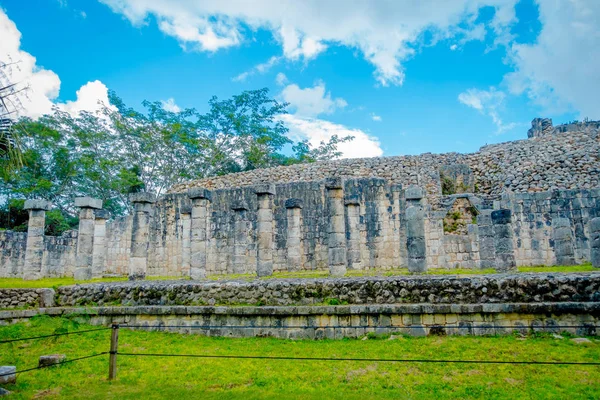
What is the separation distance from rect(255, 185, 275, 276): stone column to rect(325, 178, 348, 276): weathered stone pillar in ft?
5.60

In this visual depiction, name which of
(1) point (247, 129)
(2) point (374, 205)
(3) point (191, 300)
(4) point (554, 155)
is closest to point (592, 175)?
(4) point (554, 155)

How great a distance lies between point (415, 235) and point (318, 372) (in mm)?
6720

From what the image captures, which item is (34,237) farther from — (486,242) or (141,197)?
(486,242)

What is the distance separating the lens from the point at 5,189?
83.1 ft

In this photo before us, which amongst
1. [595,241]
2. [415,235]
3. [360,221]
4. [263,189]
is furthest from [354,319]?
[360,221]

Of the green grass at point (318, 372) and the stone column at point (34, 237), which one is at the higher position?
the stone column at point (34, 237)

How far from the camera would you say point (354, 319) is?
7895mm

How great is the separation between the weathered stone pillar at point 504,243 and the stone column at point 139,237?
32.6 feet

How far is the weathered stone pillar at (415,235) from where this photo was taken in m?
11.8

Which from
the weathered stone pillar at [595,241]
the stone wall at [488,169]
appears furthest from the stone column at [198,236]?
the weathered stone pillar at [595,241]

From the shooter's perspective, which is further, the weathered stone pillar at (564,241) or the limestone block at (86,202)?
the limestone block at (86,202)

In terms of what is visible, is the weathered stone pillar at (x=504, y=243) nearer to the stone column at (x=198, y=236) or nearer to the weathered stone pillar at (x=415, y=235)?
the weathered stone pillar at (x=415, y=235)

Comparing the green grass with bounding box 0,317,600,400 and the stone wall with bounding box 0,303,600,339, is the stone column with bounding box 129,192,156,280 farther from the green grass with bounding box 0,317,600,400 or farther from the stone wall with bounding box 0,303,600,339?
the green grass with bounding box 0,317,600,400

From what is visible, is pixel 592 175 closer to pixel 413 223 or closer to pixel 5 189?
pixel 413 223
